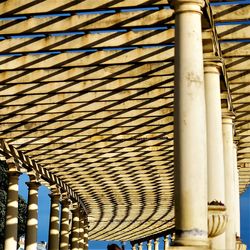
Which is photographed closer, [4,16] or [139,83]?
[4,16]

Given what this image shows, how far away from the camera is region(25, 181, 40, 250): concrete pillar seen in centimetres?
8176

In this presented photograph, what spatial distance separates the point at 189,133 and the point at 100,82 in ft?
81.8

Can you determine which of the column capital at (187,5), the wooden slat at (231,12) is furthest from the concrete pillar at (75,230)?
the column capital at (187,5)

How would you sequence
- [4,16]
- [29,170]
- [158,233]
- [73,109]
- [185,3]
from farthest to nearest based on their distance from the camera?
[158,233] < [29,170] < [73,109] < [4,16] < [185,3]

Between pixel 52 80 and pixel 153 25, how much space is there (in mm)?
12516

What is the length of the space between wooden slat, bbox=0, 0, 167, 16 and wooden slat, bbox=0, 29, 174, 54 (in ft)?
15.0

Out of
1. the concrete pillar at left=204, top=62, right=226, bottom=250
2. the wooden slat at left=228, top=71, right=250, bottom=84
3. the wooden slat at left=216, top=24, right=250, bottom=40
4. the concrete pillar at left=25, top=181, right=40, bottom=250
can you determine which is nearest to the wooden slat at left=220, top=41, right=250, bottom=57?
the wooden slat at left=216, top=24, right=250, bottom=40

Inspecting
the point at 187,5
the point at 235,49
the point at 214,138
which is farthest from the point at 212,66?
the point at 187,5

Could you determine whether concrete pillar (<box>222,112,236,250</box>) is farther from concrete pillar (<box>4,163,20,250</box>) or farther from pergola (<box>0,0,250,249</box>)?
concrete pillar (<box>4,163,20,250</box>)

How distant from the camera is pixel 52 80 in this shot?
50781mm

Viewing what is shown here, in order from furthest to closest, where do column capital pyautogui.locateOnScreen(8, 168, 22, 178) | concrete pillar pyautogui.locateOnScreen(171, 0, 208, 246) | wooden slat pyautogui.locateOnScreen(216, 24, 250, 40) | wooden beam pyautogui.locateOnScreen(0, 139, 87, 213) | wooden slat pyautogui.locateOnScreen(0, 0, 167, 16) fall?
column capital pyautogui.locateOnScreen(8, 168, 22, 178) → wooden beam pyautogui.locateOnScreen(0, 139, 87, 213) → wooden slat pyautogui.locateOnScreen(216, 24, 250, 40) → wooden slat pyautogui.locateOnScreen(0, 0, 167, 16) → concrete pillar pyautogui.locateOnScreen(171, 0, 208, 246)

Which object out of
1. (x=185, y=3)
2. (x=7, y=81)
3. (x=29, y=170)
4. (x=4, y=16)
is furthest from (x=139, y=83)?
(x=29, y=170)

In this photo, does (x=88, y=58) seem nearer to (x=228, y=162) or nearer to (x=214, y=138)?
(x=214, y=138)

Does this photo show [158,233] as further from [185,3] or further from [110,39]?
[185,3]
